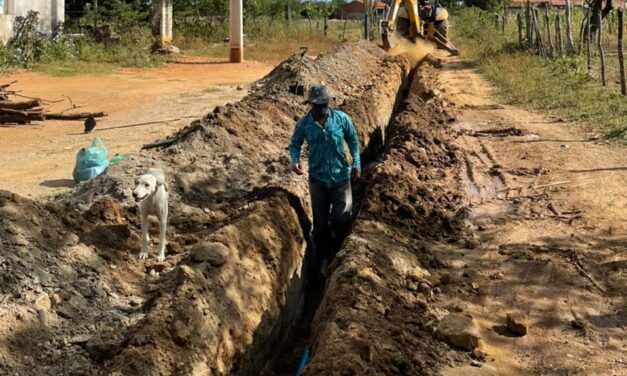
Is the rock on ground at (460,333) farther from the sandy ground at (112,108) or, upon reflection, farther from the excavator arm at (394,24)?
the excavator arm at (394,24)

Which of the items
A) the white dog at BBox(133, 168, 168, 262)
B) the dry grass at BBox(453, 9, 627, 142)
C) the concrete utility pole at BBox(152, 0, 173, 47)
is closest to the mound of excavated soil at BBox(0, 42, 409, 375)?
the white dog at BBox(133, 168, 168, 262)

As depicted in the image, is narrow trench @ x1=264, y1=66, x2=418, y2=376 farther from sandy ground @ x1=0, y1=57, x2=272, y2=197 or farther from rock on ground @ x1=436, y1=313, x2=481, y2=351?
sandy ground @ x1=0, y1=57, x2=272, y2=197

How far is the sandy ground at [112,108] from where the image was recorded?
12.1 m

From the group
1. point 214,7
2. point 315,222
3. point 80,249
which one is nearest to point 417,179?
point 315,222

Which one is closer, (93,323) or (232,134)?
(93,323)

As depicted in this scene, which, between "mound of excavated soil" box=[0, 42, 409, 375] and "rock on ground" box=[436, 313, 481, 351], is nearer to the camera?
"mound of excavated soil" box=[0, 42, 409, 375]

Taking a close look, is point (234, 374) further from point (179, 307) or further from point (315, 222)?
point (315, 222)

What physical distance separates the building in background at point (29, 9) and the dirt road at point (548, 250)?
17.8m

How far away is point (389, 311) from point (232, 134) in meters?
6.15

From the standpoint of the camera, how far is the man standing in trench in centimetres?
776

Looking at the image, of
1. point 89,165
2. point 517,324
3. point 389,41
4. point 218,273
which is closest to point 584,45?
point 389,41

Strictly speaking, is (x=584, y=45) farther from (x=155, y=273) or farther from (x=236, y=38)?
(x=155, y=273)

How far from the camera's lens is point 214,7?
4012cm

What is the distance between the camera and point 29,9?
2714cm
